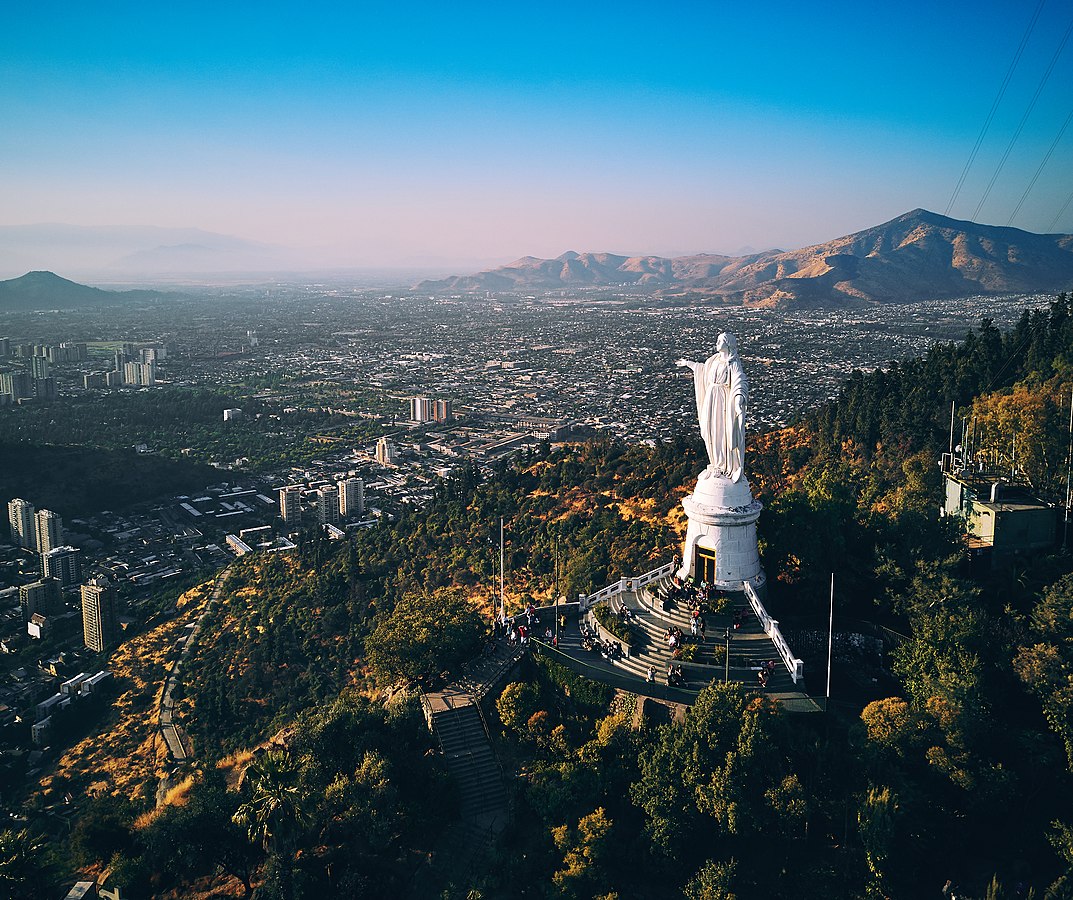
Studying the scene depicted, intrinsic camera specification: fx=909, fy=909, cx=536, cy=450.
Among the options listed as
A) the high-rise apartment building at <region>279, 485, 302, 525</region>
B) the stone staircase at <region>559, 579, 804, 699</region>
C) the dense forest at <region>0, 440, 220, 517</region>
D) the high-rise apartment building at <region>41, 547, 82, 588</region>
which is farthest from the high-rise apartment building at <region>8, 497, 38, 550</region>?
the stone staircase at <region>559, 579, 804, 699</region>

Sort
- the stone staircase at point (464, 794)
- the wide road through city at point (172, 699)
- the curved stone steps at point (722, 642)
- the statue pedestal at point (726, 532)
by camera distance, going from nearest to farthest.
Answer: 1. the stone staircase at point (464, 794)
2. the curved stone steps at point (722, 642)
3. the statue pedestal at point (726, 532)
4. the wide road through city at point (172, 699)

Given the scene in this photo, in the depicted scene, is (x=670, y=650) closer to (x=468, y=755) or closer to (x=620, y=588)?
(x=620, y=588)

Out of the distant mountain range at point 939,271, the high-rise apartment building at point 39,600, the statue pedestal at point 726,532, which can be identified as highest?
the distant mountain range at point 939,271

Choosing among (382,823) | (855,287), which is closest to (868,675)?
(382,823)

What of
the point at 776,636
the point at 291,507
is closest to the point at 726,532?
the point at 776,636

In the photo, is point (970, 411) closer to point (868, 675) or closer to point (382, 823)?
point (868, 675)

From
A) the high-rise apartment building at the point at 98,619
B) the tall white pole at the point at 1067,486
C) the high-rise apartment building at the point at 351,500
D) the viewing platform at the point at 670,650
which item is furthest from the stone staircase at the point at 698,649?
the high-rise apartment building at the point at 351,500

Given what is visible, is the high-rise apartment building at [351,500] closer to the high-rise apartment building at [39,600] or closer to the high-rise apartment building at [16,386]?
the high-rise apartment building at [39,600]

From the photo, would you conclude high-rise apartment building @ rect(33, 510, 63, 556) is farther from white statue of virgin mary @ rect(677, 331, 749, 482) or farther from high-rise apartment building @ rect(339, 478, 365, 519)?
white statue of virgin mary @ rect(677, 331, 749, 482)
